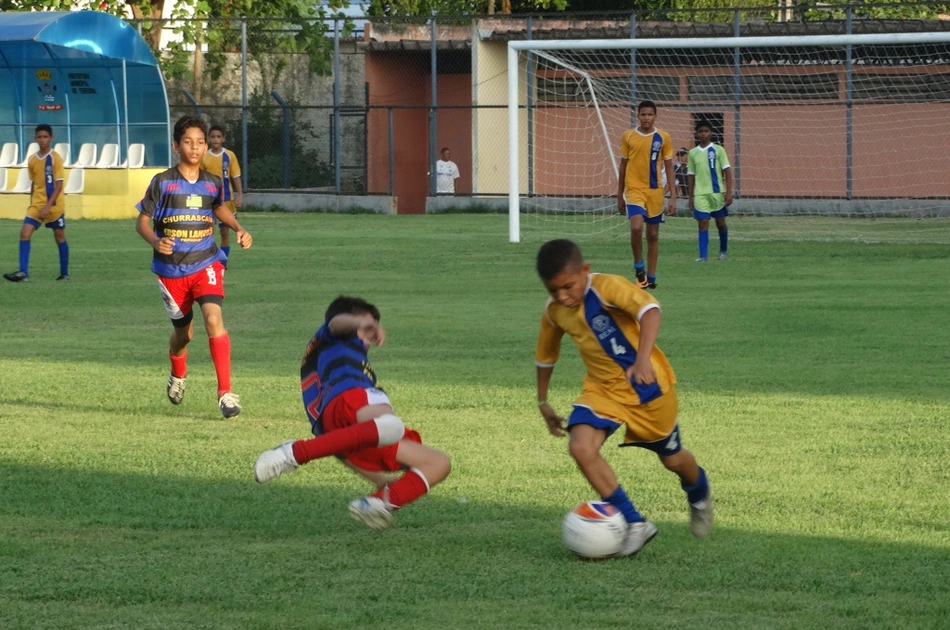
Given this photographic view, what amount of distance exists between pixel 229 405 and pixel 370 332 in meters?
2.93

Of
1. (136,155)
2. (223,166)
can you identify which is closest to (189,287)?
(223,166)

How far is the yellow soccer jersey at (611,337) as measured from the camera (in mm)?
5148

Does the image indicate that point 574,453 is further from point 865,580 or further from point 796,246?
point 796,246

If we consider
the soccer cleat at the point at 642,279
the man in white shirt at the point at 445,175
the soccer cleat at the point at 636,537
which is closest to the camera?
the soccer cleat at the point at 636,537

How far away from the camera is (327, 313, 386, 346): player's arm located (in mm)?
5453

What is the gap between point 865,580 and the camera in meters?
4.85

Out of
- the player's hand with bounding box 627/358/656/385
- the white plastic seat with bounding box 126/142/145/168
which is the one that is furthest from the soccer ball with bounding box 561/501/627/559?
the white plastic seat with bounding box 126/142/145/168

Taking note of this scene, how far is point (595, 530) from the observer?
5051 mm

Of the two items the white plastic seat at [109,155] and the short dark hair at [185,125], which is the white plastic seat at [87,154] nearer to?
the white plastic seat at [109,155]

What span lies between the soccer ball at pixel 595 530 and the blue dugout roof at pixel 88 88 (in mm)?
26151

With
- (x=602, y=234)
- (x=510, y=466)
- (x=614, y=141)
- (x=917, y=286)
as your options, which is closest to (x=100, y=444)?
(x=510, y=466)

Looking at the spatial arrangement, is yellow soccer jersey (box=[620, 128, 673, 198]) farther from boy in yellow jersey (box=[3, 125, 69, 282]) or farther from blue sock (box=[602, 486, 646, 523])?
blue sock (box=[602, 486, 646, 523])

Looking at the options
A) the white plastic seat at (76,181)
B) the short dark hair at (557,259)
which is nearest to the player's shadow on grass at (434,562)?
the short dark hair at (557,259)

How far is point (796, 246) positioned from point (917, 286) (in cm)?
561
